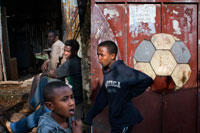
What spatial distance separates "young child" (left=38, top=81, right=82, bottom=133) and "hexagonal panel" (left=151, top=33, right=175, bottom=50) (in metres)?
1.80

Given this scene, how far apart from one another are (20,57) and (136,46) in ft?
28.1

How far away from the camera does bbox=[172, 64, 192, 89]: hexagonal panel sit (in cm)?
334

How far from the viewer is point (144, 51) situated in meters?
3.32

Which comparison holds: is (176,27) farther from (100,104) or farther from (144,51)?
(100,104)

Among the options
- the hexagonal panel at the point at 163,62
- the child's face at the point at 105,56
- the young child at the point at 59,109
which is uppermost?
the child's face at the point at 105,56

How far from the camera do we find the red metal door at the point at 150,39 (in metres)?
3.30

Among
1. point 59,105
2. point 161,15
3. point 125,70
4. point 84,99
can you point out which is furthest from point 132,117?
point 161,15

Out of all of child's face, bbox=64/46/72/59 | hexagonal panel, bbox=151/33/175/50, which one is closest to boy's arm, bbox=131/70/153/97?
hexagonal panel, bbox=151/33/175/50

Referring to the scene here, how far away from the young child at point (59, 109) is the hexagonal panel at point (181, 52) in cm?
195

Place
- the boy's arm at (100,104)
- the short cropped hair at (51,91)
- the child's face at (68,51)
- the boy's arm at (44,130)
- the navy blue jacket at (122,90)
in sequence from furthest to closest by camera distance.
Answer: the child's face at (68,51) < the boy's arm at (100,104) < the navy blue jacket at (122,90) < the short cropped hair at (51,91) < the boy's arm at (44,130)

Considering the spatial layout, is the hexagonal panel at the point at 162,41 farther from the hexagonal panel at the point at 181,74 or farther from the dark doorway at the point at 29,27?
the dark doorway at the point at 29,27

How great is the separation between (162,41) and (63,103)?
1.93 metres

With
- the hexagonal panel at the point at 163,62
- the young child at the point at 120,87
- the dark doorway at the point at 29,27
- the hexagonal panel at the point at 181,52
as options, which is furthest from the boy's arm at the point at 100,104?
the dark doorway at the point at 29,27

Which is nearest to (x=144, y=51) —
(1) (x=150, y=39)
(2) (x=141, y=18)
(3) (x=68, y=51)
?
(1) (x=150, y=39)
